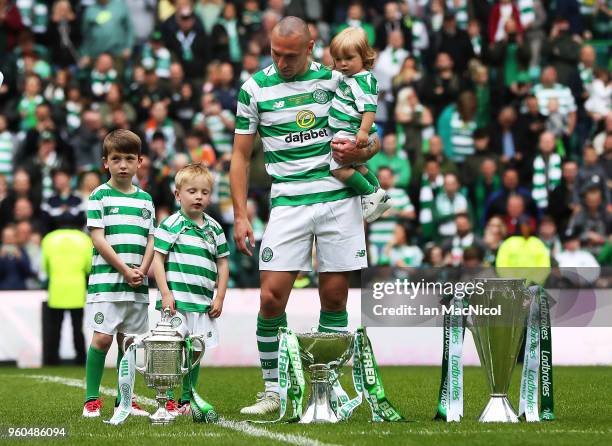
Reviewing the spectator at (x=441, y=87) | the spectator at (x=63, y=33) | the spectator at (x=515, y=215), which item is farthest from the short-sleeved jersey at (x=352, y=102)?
the spectator at (x=63, y=33)

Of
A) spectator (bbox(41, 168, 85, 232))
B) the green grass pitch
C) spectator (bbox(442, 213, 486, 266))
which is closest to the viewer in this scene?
the green grass pitch

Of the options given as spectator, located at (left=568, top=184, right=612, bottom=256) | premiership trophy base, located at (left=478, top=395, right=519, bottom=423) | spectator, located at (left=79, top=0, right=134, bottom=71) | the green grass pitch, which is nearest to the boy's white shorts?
the green grass pitch

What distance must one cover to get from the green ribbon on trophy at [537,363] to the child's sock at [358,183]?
1.23 meters

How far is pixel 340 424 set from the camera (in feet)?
24.6

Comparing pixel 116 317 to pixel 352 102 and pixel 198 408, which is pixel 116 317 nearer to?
pixel 198 408

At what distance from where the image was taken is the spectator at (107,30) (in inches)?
792

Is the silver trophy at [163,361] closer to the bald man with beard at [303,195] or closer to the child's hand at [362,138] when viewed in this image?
the bald man with beard at [303,195]

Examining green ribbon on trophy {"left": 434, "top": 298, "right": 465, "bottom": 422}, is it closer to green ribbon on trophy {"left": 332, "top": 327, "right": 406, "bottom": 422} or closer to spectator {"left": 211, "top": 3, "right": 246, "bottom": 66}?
green ribbon on trophy {"left": 332, "top": 327, "right": 406, "bottom": 422}

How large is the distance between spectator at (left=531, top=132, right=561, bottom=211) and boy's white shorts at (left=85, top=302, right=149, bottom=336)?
10189 millimetres

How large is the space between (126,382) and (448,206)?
34.1 feet

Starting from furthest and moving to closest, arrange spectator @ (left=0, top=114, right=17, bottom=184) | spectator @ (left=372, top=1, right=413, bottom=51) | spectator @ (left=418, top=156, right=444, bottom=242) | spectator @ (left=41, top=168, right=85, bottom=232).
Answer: spectator @ (left=372, top=1, right=413, bottom=51) < spectator @ (left=0, top=114, right=17, bottom=184) < spectator @ (left=418, top=156, right=444, bottom=242) < spectator @ (left=41, top=168, right=85, bottom=232)

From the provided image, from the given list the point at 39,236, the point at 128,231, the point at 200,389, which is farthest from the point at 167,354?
the point at 39,236

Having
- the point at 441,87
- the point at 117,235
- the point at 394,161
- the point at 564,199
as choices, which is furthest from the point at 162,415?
the point at 441,87

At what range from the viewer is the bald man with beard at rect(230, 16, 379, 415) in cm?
820
